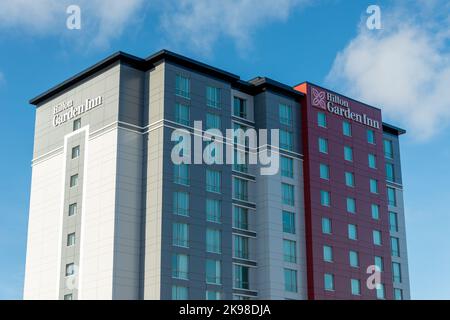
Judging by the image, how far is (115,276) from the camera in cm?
6181

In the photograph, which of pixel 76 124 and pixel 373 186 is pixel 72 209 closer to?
pixel 76 124

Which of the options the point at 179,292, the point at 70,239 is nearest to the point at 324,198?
the point at 179,292

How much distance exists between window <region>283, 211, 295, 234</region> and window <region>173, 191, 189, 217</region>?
11.5 meters

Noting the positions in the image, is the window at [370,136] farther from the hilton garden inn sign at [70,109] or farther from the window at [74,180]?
the window at [74,180]

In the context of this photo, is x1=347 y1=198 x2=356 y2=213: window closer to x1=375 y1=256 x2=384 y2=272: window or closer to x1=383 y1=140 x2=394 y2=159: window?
x1=375 y1=256 x2=384 y2=272: window

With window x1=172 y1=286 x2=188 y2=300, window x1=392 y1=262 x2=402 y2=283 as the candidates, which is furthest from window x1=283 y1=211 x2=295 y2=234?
window x1=392 y1=262 x2=402 y2=283

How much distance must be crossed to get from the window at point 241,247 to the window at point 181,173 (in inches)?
306

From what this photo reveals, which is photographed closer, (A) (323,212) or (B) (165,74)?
(B) (165,74)

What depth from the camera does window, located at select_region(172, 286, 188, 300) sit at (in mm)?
62094

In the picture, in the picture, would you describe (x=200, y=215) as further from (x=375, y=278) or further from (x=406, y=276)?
(x=406, y=276)

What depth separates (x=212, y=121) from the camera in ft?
231
